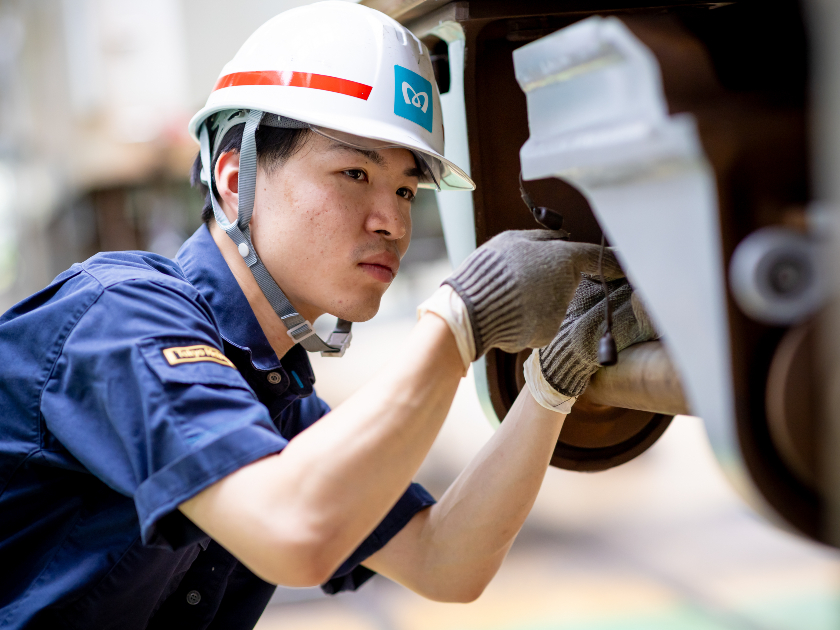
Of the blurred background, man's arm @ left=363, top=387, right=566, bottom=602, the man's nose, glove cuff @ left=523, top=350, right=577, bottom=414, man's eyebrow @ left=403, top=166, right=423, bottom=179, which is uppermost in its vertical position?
man's eyebrow @ left=403, top=166, right=423, bottom=179

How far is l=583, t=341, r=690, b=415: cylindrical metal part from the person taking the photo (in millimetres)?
772

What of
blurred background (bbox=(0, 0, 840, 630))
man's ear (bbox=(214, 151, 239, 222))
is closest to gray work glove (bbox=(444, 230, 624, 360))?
blurred background (bbox=(0, 0, 840, 630))

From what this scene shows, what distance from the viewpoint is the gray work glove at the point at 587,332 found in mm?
910

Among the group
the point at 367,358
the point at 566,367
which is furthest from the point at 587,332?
the point at 367,358

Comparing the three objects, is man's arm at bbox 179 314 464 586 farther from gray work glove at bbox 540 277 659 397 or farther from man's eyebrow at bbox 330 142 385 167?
man's eyebrow at bbox 330 142 385 167

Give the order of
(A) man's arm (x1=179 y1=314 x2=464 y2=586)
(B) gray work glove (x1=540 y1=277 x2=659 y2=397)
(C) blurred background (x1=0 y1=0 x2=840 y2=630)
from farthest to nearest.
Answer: (C) blurred background (x1=0 y1=0 x2=840 y2=630), (B) gray work glove (x1=540 y1=277 x2=659 y2=397), (A) man's arm (x1=179 y1=314 x2=464 y2=586)

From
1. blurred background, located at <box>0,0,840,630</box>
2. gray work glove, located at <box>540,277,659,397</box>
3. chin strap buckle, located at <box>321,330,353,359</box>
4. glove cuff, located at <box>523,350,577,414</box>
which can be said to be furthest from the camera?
blurred background, located at <box>0,0,840,630</box>

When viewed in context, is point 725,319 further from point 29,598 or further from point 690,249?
point 29,598

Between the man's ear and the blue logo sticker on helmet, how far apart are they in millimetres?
259

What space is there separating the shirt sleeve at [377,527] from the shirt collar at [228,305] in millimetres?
226

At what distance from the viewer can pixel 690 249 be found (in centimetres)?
58

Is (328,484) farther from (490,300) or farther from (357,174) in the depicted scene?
(357,174)

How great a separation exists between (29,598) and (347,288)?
0.54 m

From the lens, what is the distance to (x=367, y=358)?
225 inches
